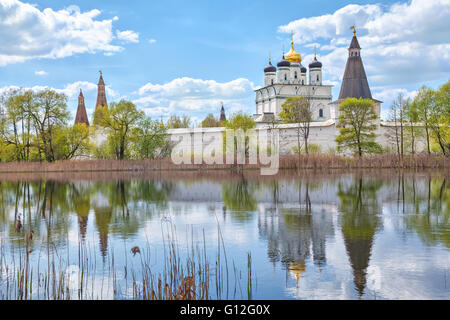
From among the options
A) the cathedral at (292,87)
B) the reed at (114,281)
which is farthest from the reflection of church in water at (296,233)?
the cathedral at (292,87)

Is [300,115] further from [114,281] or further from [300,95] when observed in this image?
[114,281]

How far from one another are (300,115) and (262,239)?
34138 mm

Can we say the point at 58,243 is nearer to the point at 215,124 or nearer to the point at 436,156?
the point at 436,156

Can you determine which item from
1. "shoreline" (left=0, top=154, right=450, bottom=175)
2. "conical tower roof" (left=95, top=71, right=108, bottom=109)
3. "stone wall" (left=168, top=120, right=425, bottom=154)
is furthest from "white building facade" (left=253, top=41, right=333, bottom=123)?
"shoreline" (left=0, top=154, right=450, bottom=175)

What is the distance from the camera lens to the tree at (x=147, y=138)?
3591 centimetres

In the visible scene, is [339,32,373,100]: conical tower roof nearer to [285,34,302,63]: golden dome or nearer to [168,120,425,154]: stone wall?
[168,120,425,154]: stone wall

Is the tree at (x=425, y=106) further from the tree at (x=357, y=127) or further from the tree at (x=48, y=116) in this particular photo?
the tree at (x=48, y=116)

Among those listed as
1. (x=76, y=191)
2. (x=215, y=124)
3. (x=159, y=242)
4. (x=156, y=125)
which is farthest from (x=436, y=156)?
(x=215, y=124)

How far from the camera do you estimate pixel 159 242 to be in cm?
741

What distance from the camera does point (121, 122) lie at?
35.7 metres

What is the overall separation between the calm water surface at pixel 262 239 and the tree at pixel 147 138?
21.4m

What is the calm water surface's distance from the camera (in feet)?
16.8

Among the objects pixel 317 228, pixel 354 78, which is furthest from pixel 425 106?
pixel 317 228

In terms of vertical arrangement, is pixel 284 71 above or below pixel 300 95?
above
